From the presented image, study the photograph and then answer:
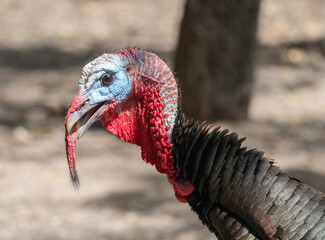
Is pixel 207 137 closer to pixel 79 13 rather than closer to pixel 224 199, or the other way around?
pixel 224 199

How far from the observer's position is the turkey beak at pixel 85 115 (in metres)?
2.78

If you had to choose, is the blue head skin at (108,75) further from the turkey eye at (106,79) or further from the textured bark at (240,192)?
the textured bark at (240,192)

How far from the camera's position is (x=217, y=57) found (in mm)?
5820

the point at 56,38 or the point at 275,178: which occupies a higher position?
the point at 275,178

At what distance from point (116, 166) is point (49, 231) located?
1.01 metres

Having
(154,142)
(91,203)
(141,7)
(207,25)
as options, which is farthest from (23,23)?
(154,142)

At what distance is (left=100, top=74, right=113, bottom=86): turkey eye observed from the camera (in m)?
2.82

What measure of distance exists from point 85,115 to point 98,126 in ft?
11.4

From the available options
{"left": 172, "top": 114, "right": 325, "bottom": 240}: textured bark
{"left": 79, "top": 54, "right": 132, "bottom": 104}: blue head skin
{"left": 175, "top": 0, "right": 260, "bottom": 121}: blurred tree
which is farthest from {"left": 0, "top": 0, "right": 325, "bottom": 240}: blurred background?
{"left": 172, "top": 114, "right": 325, "bottom": 240}: textured bark

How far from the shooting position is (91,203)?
5.13m

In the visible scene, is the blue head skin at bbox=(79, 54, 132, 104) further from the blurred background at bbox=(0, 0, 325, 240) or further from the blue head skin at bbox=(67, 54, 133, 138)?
the blurred background at bbox=(0, 0, 325, 240)

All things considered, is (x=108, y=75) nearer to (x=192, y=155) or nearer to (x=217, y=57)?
(x=192, y=155)

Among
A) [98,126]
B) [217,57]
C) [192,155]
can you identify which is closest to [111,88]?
[192,155]

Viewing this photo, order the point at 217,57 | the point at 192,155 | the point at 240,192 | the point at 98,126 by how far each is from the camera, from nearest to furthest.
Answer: the point at 240,192 → the point at 192,155 → the point at 217,57 → the point at 98,126
